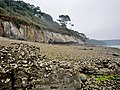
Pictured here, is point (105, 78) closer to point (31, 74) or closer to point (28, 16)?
point (31, 74)

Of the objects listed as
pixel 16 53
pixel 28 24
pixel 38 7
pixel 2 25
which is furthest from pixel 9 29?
pixel 38 7

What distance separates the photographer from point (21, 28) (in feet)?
141

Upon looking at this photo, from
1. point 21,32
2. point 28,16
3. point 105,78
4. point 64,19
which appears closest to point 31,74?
point 105,78

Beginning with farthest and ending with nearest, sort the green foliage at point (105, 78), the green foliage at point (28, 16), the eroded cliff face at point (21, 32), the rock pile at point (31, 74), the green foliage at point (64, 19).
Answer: the green foliage at point (64, 19) → the green foliage at point (28, 16) → the eroded cliff face at point (21, 32) → the green foliage at point (105, 78) → the rock pile at point (31, 74)

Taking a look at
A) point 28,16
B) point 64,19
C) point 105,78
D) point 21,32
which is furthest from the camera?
point 64,19

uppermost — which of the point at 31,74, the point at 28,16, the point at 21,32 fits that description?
the point at 28,16

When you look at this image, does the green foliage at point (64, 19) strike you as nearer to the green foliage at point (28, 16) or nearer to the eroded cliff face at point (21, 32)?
the green foliage at point (28, 16)

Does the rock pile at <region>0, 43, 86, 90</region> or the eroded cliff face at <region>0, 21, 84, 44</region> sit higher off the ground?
the eroded cliff face at <region>0, 21, 84, 44</region>

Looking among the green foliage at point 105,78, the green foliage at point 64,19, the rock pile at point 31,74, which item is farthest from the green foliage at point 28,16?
the rock pile at point 31,74

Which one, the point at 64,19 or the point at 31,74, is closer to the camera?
the point at 31,74

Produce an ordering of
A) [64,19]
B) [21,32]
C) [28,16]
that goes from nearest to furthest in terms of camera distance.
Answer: [21,32] < [28,16] < [64,19]

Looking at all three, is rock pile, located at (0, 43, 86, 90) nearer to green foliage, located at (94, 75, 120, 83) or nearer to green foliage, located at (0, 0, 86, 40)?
green foliage, located at (94, 75, 120, 83)

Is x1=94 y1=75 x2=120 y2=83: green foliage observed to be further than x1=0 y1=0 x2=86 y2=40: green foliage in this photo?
No

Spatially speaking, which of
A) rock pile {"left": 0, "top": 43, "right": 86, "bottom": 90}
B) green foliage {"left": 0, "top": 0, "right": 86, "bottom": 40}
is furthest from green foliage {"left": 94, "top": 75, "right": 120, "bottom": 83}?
green foliage {"left": 0, "top": 0, "right": 86, "bottom": 40}
